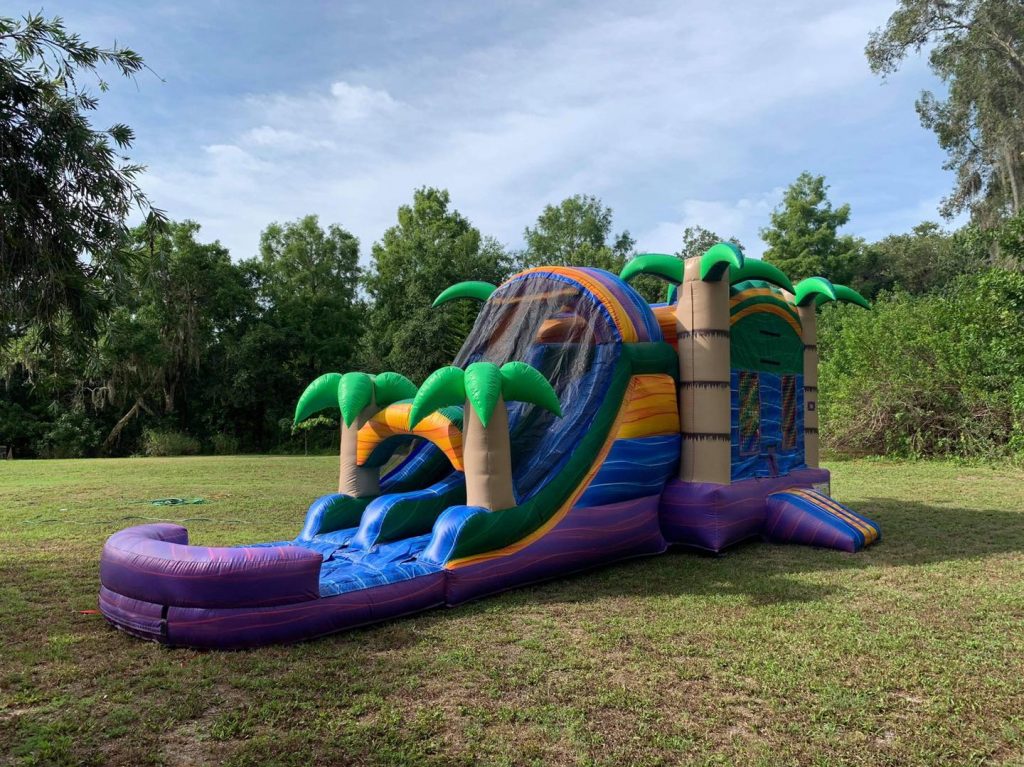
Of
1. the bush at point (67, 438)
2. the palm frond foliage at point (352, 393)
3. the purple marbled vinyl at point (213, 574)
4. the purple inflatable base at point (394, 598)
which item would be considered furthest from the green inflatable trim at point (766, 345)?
the bush at point (67, 438)

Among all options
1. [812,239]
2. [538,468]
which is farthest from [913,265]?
[538,468]

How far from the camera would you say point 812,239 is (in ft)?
88.5

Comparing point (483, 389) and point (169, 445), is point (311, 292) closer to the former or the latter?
point (169, 445)

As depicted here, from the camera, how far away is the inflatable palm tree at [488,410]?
4113mm

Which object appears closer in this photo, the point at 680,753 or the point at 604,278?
the point at 680,753

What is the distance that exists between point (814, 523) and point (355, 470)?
3.55 meters

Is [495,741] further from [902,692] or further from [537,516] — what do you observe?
[537,516]

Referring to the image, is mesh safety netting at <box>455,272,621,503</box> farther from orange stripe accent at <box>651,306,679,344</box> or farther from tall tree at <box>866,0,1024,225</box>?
tall tree at <box>866,0,1024,225</box>

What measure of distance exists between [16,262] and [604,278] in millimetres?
3811

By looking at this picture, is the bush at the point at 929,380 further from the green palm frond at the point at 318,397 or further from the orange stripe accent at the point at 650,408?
the green palm frond at the point at 318,397

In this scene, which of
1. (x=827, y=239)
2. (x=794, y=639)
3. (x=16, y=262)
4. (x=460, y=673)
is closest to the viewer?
(x=460, y=673)

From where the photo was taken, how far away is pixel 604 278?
5.43 m

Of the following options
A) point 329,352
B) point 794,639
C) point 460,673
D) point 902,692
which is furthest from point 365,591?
point 329,352

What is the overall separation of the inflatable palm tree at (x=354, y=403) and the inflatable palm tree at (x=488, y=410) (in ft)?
2.58
